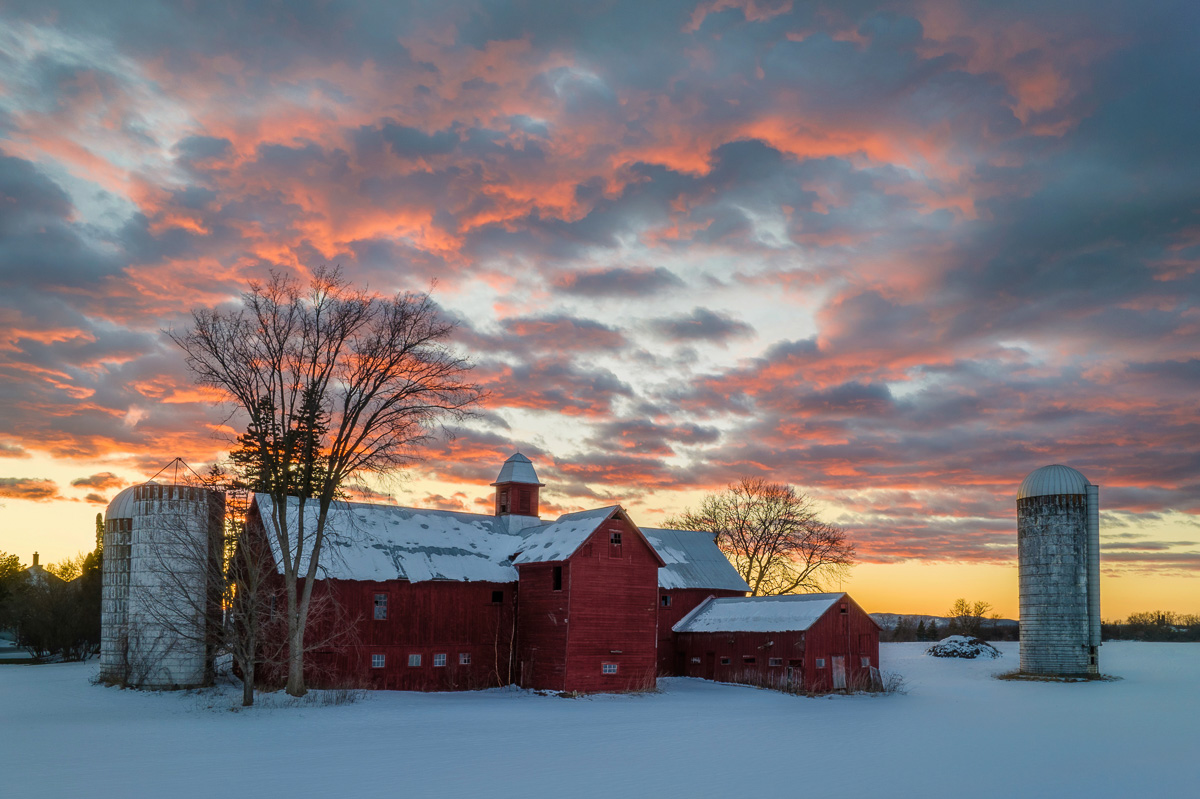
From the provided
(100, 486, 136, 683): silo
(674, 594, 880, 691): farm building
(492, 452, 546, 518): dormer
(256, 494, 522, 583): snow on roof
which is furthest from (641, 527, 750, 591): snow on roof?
(100, 486, 136, 683): silo

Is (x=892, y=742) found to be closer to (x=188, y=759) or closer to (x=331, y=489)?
(x=188, y=759)

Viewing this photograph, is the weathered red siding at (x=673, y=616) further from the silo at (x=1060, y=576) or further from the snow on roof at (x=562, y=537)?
the silo at (x=1060, y=576)

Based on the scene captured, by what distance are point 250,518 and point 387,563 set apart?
684cm

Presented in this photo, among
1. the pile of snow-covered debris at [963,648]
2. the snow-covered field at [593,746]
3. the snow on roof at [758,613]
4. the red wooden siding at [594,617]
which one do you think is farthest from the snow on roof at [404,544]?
the pile of snow-covered debris at [963,648]

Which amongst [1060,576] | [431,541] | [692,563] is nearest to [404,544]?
[431,541]

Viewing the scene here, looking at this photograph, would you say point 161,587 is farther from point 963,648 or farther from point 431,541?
point 963,648

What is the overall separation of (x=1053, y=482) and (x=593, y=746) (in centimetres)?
4102

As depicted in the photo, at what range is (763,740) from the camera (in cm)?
2788

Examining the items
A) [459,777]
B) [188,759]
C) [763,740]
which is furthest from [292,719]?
[763,740]

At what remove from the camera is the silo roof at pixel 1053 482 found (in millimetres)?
55562

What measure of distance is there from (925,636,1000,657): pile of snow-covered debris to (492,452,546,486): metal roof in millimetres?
39635

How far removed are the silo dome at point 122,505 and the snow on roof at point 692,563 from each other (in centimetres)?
2720

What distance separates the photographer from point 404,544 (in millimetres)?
44594

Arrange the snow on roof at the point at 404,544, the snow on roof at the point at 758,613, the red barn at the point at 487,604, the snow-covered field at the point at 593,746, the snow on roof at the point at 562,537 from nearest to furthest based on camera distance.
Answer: the snow-covered field at the point at 593,746
the red barn at the point at 487,604
the snow on roof at the point at 404,544
the snow on roof at the point at 562,537
the snow on roof at the point at 758,613
